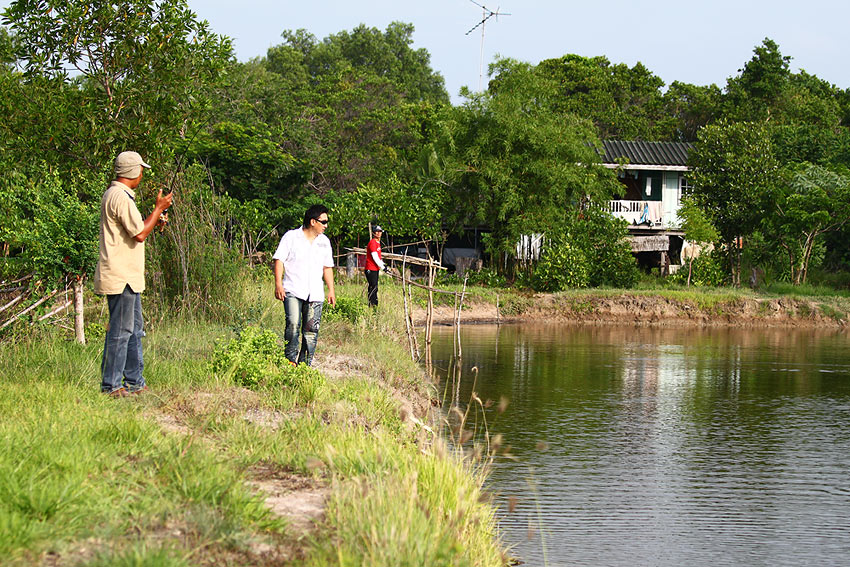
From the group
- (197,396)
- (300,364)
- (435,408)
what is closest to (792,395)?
(435,408)

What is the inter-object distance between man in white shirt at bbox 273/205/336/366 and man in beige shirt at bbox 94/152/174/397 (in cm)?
222

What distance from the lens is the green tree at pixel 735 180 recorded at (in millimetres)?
31281

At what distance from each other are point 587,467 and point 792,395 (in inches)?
257

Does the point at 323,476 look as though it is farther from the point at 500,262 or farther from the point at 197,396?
the point at 500,262

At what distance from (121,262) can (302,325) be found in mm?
2742

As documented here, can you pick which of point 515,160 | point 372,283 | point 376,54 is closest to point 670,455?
point 372,283

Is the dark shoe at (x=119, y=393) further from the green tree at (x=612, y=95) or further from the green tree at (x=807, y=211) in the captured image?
the green tree at (x=612, y=95)

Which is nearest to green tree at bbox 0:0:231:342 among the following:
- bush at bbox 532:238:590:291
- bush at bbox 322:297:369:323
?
bush at bbox 322:297:369:323

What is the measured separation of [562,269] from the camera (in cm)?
2916

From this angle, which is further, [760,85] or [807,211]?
[760,85]

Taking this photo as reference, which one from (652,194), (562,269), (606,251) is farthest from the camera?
(652,194)

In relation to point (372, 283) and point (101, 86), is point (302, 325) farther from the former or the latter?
point (372, 283)

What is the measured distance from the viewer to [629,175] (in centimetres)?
3556

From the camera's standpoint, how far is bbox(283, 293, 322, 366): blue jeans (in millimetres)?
10023
